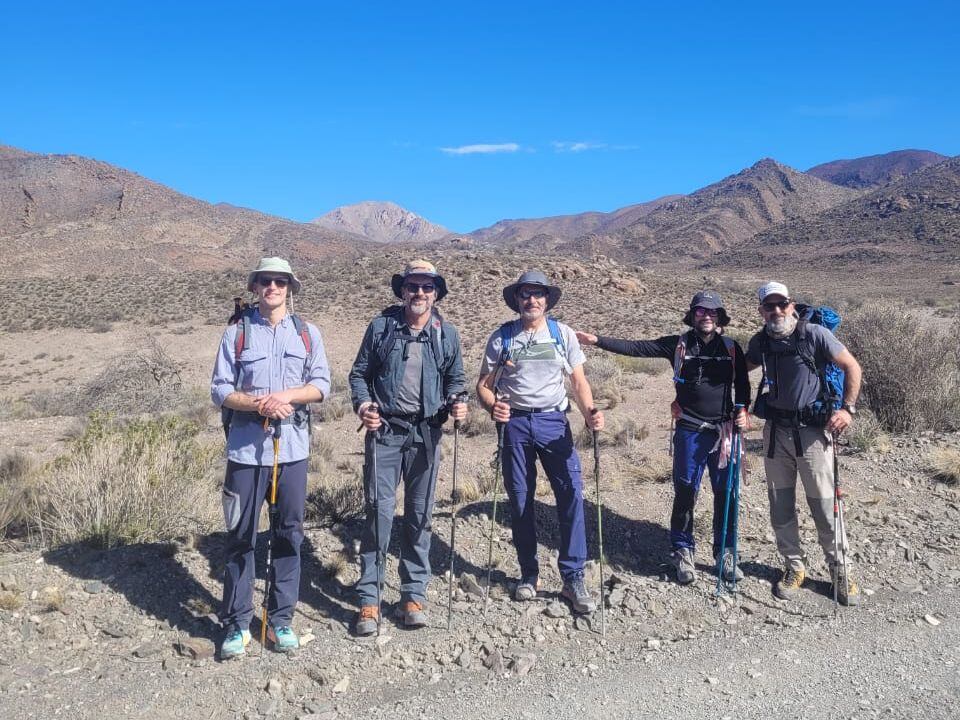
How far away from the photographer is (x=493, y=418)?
159 inches

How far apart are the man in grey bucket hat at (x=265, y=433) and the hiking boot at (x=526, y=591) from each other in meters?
1.37

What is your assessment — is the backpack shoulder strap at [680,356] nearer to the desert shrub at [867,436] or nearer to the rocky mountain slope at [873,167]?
the desert shrub at [867,436]

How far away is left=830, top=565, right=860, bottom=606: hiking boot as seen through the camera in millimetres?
4227

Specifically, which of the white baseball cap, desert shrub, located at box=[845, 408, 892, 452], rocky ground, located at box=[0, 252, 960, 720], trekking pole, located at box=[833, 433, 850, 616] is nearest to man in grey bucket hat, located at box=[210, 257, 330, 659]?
rocky ground, located at box=[0, 252, 960, 720]

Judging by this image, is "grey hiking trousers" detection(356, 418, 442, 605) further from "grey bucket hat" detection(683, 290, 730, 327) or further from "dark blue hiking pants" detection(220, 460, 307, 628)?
"grey bucket hat" detection(683, 290, 730, 327)

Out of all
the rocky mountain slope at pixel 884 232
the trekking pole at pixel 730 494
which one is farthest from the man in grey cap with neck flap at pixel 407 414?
the rocky mountain slope at pixel 884 232

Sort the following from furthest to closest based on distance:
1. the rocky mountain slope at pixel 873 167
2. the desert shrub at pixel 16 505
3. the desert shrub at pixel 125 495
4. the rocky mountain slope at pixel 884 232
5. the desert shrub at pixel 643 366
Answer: the rocky mountain slope at pixel 873 167
the rocky mountain slope at pixel 884 232
the desert shrub at pixel 643 366
the desert shrub at pixel 16 505
the desert shrub at pixel 125 495

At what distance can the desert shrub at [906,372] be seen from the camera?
26.5ft

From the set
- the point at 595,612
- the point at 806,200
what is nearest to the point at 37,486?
the point at 595,612

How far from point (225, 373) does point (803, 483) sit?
3.59 metres

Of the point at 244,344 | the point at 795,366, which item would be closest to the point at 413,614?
the point at 244,344

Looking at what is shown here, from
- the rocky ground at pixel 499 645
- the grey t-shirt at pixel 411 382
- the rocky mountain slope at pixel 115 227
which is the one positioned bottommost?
the rocky ground at pixel 499 645

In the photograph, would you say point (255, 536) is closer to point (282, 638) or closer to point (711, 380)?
point (282, 638)

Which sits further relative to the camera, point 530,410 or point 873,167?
point 873,167
